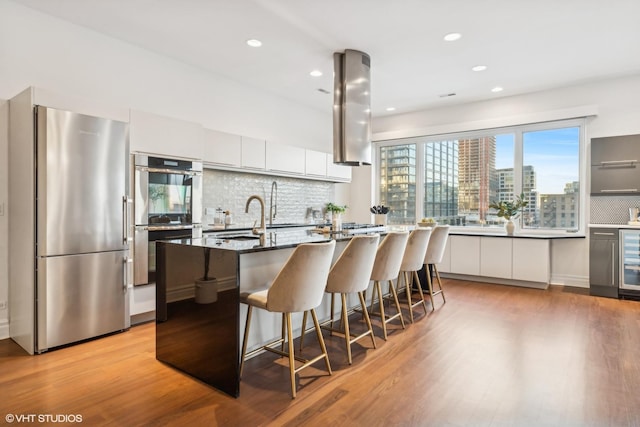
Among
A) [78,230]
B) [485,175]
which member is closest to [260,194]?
[78,230]

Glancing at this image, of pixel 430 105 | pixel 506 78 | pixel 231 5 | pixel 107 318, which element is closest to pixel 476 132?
pixel 430 105

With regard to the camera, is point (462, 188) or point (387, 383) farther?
point (462, 188)

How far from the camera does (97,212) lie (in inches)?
126

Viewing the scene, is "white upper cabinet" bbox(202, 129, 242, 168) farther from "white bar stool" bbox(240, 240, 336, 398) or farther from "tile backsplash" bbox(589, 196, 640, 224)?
"tile backsplash" bbox(589, 196, 640, 224)

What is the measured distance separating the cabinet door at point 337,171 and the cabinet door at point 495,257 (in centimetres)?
259

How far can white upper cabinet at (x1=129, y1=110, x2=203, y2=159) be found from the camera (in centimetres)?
357

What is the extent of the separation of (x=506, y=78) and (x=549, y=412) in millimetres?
4344

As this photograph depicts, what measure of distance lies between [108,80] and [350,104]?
2.55 m

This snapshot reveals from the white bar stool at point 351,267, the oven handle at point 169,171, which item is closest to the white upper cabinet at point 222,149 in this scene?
the oven handle at point 169,171

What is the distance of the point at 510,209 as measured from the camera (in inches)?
227

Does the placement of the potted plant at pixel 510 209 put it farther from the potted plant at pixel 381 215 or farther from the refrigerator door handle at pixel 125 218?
the refrigerator door handle at pixel 125 218

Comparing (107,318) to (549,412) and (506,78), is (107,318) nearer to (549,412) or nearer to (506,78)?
(549,412)

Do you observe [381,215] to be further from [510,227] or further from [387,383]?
[387,383]

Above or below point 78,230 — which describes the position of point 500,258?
below
